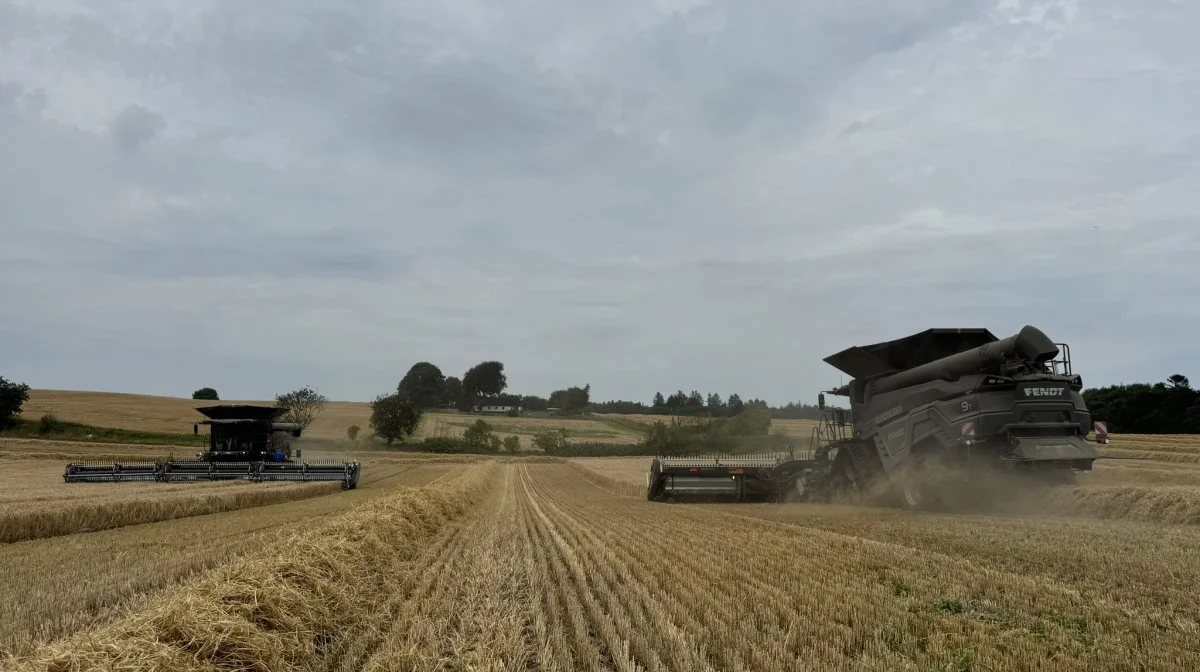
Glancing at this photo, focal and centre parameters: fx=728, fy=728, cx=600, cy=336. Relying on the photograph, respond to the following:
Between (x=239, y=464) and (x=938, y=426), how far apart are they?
23.6 m

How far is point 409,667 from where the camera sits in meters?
4.79

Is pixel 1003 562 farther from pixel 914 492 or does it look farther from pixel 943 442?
pixel 914 492

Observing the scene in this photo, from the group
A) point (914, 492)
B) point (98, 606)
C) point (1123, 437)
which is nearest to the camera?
point (98, 606)

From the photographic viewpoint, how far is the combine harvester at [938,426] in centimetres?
1334

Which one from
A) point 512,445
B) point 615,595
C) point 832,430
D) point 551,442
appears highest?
point 832,430

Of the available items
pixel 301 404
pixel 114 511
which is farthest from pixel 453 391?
pixel 114 511

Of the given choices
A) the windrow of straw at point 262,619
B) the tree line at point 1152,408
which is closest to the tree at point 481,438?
the tree line at point 1152,408

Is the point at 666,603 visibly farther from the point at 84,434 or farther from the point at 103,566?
the point at 84,434

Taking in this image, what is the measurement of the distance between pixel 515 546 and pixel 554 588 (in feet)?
11.1

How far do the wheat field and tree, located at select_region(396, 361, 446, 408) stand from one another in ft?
380

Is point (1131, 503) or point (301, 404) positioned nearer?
point (1131, 503)

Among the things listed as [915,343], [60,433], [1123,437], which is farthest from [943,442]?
[60,433]

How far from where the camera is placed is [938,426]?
1460 centimetres

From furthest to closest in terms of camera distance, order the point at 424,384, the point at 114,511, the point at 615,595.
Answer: the point at 424,384 → the point at 114,511 → the point at 615,595
